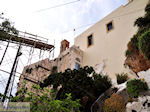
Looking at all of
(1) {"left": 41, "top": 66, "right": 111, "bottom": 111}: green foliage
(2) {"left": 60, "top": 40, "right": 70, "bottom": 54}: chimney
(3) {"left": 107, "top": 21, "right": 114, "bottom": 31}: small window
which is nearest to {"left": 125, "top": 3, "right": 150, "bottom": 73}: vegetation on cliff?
(1) {"left": 41, "top": 66, "right": 111, "bottom": 111}: green foliage

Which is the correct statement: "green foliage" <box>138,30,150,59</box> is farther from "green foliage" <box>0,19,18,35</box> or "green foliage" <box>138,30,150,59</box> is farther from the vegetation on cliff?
"green foliage" <box>0,19,18,35</box>

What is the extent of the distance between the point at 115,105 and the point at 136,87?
1034 millimetres

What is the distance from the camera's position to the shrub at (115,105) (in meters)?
6.04

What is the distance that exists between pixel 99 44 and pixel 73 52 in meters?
A: 1.97

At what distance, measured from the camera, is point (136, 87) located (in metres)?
6.14

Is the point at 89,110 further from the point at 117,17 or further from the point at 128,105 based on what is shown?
the point at 117,17

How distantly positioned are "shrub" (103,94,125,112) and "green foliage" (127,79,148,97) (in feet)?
1.52

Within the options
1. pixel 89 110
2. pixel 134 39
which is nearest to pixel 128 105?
pixel 89 110

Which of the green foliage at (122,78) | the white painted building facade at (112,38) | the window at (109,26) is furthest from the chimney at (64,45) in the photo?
the green foliage at (122,78)

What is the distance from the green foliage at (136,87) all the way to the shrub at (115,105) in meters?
0.46

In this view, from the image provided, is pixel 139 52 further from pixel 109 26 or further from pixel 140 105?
pixel 109 26

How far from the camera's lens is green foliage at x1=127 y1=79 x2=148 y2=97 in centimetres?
610

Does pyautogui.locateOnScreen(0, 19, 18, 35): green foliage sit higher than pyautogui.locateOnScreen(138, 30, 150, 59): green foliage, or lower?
higher

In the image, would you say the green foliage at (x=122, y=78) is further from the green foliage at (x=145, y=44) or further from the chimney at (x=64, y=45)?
the chimney at (x=64, y=45)
